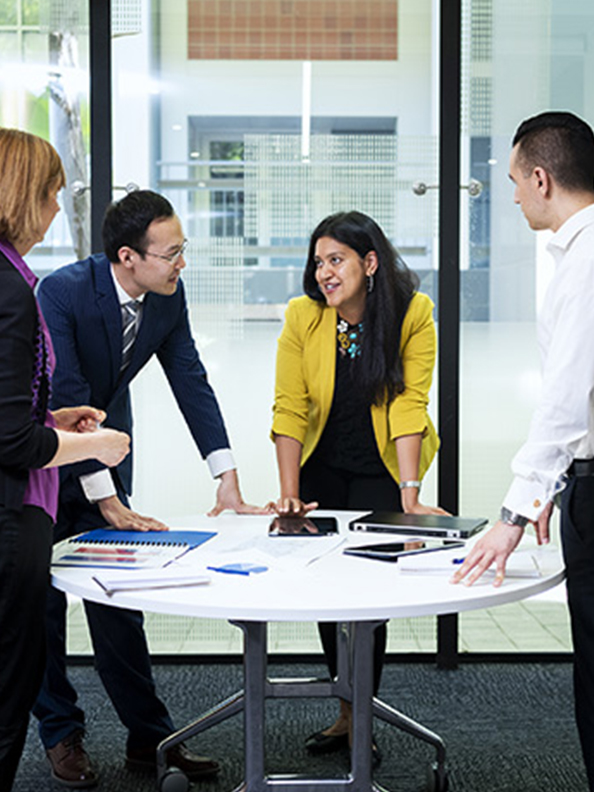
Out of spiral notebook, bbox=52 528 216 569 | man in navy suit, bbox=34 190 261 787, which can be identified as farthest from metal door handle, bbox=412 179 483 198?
spiral notebook, bbox=52 528 216 569

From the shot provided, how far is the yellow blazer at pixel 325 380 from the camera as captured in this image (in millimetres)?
3082

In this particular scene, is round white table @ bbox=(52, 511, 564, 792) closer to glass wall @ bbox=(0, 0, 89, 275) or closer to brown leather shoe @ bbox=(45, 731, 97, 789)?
brown leather shoe @ bbox=(45, 731, 97, 789)

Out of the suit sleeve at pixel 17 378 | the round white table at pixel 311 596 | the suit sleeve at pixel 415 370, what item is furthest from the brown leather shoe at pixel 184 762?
the suit sleeve at pixel 17 378

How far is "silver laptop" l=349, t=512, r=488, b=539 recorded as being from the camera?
2.46 meters

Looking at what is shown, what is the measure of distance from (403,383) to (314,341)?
290mm

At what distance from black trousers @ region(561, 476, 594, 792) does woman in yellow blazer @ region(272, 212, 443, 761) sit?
0.90m

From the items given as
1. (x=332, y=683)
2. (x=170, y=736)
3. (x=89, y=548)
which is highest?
(x=89, y=548)

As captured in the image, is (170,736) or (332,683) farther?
(170,736)

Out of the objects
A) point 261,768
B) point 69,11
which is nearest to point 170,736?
point 261,768

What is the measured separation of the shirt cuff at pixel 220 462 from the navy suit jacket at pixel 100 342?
0.8 inches

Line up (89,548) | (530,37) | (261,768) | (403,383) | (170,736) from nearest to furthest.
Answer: (261,768) < (89,548) < (170,736) < (403,383) < (530,37)

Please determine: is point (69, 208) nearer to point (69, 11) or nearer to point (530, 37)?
point (69, 11)

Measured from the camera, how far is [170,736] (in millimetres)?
2842

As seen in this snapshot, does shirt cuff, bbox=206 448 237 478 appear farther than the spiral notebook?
Yes
